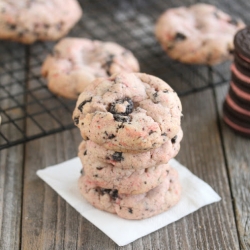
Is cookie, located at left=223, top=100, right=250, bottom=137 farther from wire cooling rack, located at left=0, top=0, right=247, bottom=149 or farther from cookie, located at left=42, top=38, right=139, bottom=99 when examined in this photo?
cookie, located at left=42, top=38, right=139, bottom=99

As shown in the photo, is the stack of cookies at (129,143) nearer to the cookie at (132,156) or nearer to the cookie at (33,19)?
the cookie at (132,156)

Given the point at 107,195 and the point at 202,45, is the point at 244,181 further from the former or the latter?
the point at 202,45

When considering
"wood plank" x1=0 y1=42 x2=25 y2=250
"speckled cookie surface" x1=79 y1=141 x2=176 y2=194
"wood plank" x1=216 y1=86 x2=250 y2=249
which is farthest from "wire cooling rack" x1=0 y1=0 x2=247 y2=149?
"speckled cookie surface" x1=79 y1=141 x2=176 y2=194

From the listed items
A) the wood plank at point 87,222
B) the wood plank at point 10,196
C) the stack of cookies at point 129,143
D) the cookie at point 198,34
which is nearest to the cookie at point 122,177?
the stack of cookies at point 129,143

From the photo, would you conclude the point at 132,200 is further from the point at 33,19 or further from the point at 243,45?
the point at 33,19

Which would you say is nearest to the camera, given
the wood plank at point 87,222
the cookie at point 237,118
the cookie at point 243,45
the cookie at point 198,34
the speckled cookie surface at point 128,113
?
the speckled cookie surface at point 128,113
